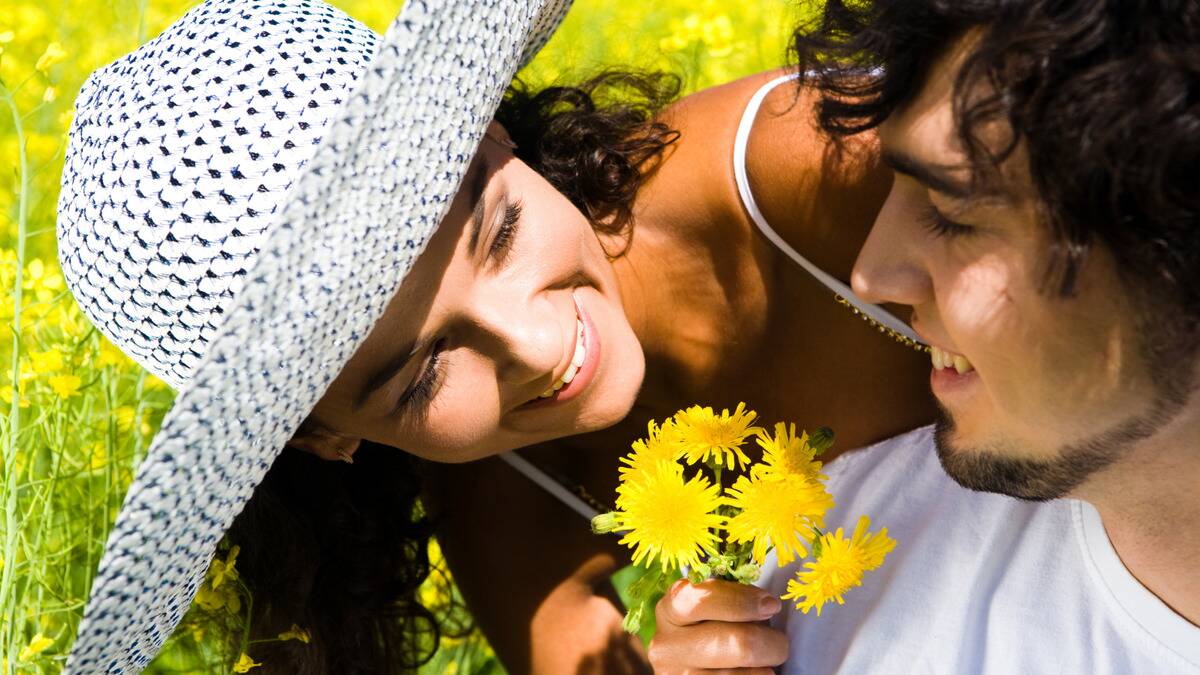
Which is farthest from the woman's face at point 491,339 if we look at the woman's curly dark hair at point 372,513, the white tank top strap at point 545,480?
the white tank top strap at point 545,480

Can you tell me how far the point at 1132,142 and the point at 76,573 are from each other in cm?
156

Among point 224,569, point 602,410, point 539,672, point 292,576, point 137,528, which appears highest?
Result: point 137,528

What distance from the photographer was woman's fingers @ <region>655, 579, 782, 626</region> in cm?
141

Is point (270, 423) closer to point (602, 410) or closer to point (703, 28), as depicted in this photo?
point (602, 410)

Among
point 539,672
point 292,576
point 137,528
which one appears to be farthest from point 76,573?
point 137,528

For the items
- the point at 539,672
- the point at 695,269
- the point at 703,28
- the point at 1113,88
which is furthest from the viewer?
the point at 703,28

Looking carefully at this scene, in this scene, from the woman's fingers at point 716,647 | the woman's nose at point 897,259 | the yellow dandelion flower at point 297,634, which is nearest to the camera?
the woman's nose at point 897,259

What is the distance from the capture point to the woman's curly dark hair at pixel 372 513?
177 cm

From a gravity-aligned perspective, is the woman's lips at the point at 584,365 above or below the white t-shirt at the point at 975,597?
above

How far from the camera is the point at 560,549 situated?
2064 mm

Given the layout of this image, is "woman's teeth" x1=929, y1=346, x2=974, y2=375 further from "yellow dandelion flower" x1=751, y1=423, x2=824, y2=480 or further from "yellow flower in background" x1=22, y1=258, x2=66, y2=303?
"yellow flower in background" x1=22, y1=258, x2=66, y2=303

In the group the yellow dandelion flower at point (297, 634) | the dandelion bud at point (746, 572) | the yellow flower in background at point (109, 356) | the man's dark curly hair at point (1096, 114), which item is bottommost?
the yellow dandelion flower at point (297, 634)

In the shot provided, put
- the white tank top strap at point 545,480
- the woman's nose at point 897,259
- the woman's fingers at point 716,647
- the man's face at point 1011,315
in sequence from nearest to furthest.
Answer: the man's face at point 1011,315
the woman's nose at point 897,259
the woman's fingers at point 716,647
the white tank top strap at point 545,480

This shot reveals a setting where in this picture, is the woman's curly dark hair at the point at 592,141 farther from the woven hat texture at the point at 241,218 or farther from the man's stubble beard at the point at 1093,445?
the man's stubble beard at the point at 1093,445
